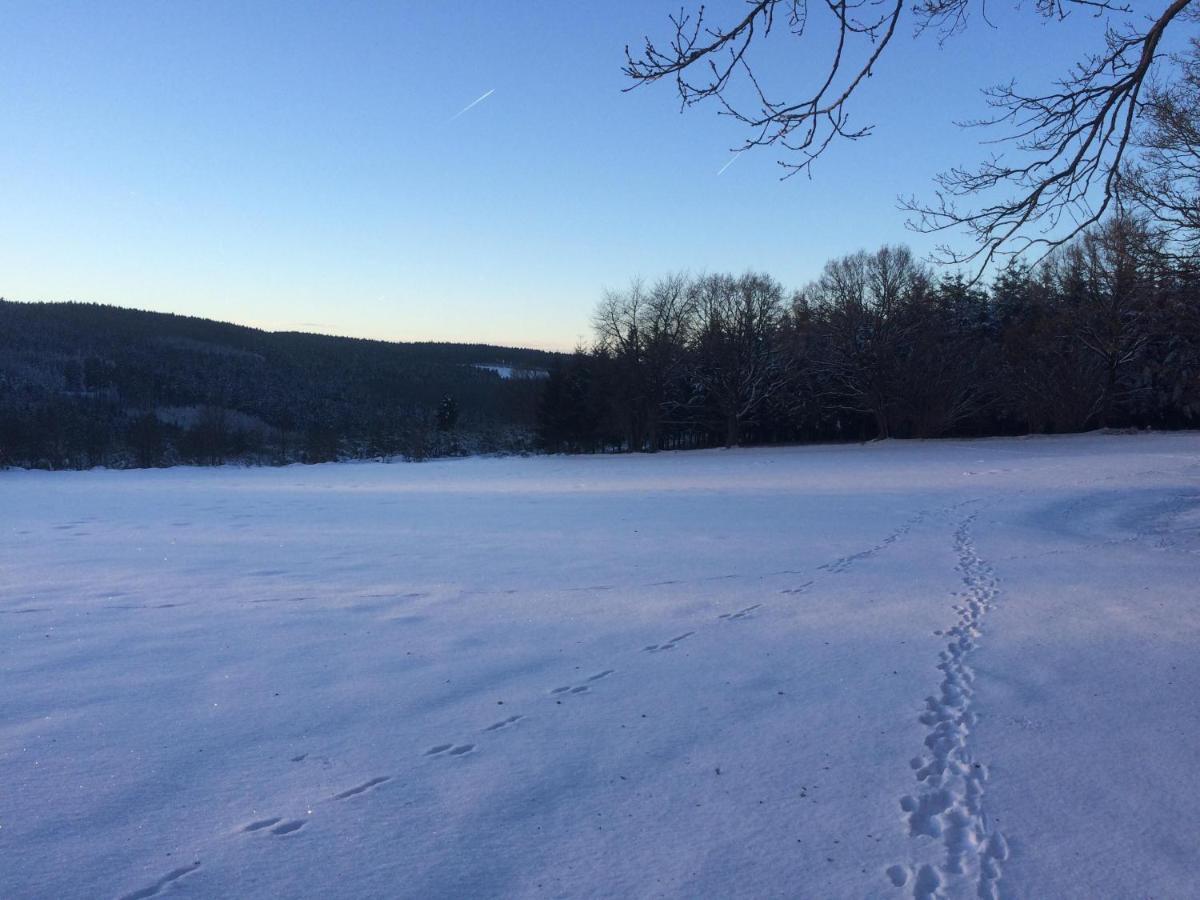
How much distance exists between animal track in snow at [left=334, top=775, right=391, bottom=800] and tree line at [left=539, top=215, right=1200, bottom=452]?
3207 cm

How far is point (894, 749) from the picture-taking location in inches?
165

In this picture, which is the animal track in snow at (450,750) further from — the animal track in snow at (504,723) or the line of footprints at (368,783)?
the animal track in snow at (504,723)

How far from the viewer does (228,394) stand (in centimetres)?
9750

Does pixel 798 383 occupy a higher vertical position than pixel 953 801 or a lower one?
higher

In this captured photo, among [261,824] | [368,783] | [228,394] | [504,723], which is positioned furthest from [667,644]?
[228,394]

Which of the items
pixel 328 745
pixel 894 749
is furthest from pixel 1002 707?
pixel 328 745

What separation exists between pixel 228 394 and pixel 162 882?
105147mm

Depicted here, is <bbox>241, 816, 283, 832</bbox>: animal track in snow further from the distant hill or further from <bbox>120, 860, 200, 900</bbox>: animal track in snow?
the distant hill

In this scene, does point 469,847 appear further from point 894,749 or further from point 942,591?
point 942,591

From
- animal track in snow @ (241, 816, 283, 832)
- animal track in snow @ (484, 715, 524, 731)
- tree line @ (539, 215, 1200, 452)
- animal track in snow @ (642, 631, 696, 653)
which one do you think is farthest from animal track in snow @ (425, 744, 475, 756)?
tree line @ (539, 215, 1200, 452)

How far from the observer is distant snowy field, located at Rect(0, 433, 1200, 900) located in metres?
3.11

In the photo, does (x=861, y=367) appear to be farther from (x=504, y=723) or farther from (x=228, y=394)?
(x=228, y=394)

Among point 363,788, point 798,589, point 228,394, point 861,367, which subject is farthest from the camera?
point 228,394

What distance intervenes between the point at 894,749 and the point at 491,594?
4988 mm
